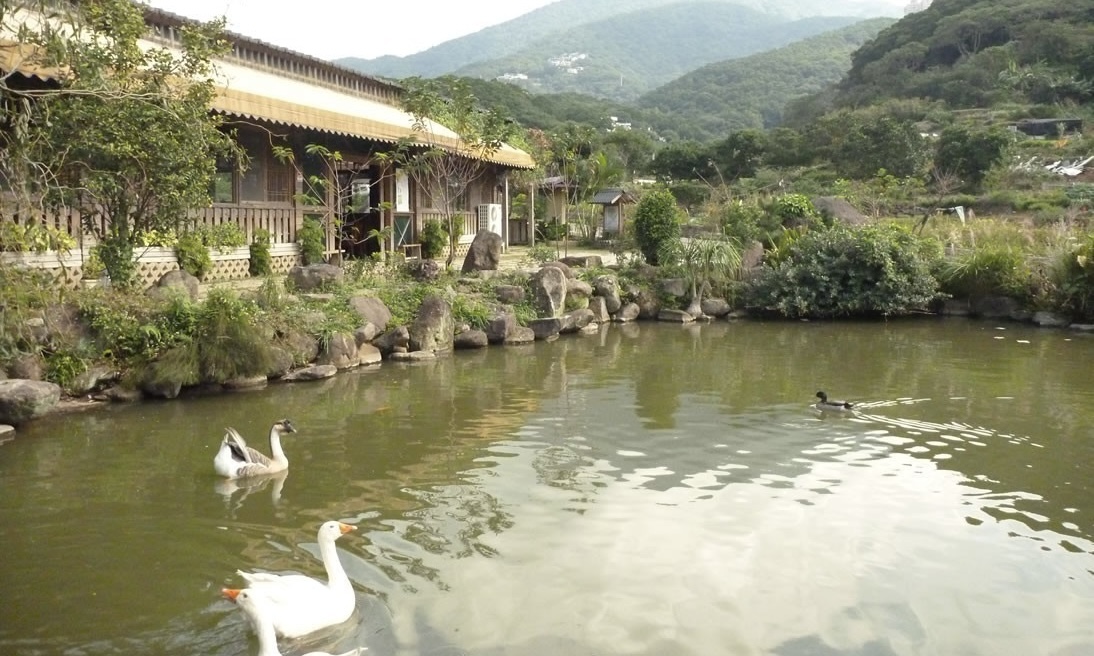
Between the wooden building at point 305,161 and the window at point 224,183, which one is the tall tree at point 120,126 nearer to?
the wooden building at point 305,161

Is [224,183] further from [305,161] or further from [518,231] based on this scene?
[518,231]

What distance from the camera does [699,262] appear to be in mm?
18219

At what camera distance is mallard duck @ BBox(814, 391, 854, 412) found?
9914 mm

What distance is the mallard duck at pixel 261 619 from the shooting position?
4277 mm

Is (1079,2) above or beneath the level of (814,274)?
above

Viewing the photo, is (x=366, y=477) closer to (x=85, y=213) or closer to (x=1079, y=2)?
(x=85, y=213)

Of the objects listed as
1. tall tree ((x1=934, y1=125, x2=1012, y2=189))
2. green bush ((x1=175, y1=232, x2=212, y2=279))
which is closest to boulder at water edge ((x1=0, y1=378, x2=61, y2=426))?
green bush ((x1=175, y1=232, x2=212, y2=279))

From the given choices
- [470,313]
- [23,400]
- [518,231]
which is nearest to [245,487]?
[23,400]

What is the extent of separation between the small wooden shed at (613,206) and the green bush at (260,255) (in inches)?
528

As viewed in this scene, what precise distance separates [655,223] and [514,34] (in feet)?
531

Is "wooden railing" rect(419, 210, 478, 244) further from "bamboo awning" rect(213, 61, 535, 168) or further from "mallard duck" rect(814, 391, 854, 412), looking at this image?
"mallard duck" rect(814, 391, 854, 412)

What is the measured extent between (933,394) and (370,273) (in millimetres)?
9215

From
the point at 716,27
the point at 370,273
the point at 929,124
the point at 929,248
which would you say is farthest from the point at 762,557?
the point at 716,27

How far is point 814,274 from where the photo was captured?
702 inches
